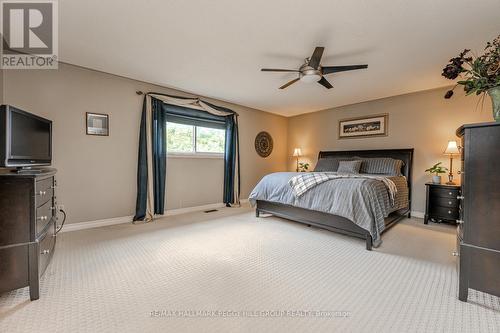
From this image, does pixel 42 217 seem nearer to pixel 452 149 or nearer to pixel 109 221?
pixel 109 221

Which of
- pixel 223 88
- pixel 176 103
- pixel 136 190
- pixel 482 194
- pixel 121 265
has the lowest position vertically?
pixel 121 265

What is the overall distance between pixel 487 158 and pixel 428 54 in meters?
1.83

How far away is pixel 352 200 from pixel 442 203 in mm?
2016

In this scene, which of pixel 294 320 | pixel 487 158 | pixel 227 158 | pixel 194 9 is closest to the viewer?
pixel 294 320

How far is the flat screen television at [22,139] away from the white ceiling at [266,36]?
1004mm

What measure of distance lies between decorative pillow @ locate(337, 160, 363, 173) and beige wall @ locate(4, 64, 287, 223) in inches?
120

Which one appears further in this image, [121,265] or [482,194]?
[121,265]

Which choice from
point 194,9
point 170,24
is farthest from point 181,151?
point 194,9

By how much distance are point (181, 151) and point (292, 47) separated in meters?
2.70

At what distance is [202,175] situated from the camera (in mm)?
4449

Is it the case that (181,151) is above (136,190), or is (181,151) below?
above

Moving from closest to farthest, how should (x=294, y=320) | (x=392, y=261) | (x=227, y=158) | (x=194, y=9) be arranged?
(x=294, y=320)
(x=194, y=9)
(x=392, y=261)
(x=227, y=158)

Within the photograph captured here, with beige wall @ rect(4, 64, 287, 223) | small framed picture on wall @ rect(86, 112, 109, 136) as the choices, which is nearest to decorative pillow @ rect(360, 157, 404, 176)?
beige wall @ rect(4, 64, 287, 223)

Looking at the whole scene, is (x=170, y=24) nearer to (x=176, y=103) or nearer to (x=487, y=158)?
(x=176, y=103)
